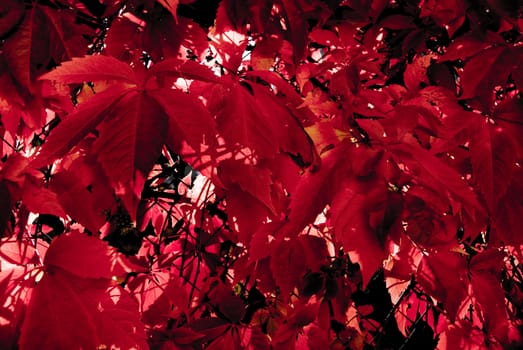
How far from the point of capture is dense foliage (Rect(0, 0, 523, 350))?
22.1 inches

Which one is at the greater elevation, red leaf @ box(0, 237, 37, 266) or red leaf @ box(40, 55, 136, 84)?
red leaf @ box(40, 55, 136, 84)

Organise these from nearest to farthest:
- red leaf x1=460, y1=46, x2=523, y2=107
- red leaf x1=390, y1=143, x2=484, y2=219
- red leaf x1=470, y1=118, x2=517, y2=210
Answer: red leaf x1=390, y1=143, x2=484, y2=219 → red leaf x1=470, y1=118, x2=517, y2=210 → red leaf x1=460, y1=46, x2=523, y2=107

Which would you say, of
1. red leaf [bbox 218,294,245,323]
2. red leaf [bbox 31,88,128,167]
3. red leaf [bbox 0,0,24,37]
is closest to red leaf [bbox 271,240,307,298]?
red leaf [bbox 218,294,245,323]

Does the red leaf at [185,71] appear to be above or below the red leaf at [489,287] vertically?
above

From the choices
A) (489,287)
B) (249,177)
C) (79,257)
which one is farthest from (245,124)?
(489,287)

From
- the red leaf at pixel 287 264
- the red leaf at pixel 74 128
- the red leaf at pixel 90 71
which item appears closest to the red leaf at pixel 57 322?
the red leaf at pixel 74 128

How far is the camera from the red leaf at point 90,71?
52 cm

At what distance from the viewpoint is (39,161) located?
50 centimetres

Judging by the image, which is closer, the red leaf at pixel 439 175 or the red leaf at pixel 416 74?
the red leaf at pixel 439 175

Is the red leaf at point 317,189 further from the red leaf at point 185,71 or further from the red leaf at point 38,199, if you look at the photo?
the red leaf at point 38,199

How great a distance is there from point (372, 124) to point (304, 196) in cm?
19

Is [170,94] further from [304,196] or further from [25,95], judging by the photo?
[25,95]

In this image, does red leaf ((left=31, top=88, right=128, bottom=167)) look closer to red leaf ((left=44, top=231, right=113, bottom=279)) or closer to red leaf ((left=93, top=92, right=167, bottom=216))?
red leaf ((left=93, top=92, right=167, bottom=216))

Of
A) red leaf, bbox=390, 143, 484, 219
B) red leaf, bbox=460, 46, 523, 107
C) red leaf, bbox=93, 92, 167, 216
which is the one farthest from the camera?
red leaf, bbox=460, 46, 523, 107
